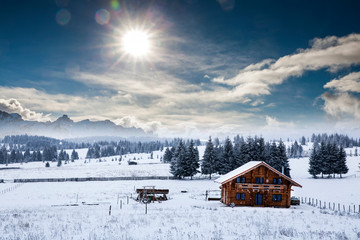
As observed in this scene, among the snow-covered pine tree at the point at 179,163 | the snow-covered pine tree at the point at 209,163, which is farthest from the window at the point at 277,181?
the snow-covered pine tree at the point at 179,163

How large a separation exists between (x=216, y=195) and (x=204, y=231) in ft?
115

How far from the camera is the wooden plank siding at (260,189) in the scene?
1535 inches

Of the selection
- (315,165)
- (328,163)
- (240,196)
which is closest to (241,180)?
(240,196)

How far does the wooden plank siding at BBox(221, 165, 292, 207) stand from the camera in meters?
39.0

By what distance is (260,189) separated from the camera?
129 ft

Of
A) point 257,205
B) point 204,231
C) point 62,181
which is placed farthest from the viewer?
point 62,181

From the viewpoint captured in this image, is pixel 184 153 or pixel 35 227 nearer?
pixel 35 227

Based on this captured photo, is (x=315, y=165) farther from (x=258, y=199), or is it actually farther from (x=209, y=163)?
(x=258, y=199)

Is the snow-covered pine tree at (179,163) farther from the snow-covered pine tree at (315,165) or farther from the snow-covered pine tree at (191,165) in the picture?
the snow-covered pine tree at (315,165)

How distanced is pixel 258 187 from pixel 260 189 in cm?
46

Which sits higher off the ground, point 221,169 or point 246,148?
point 246,148

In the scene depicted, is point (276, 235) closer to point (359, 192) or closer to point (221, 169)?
point (359, 192)

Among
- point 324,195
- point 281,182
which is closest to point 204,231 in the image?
point 281,182

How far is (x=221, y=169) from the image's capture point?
77.4 metres
